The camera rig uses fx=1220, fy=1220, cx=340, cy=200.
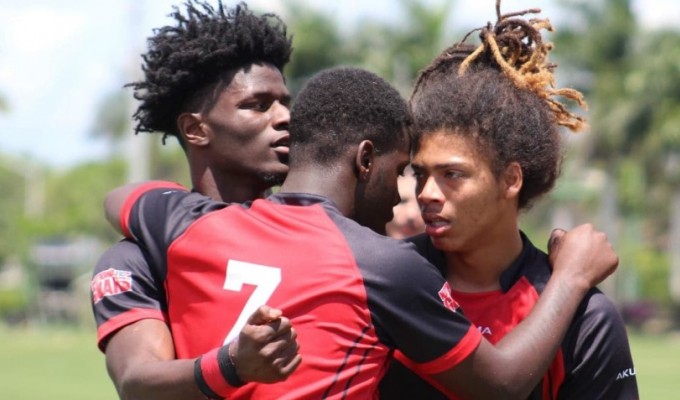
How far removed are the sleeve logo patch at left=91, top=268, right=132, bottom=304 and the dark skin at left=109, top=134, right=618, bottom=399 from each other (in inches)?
28.5

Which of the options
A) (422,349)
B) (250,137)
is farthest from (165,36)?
(422,349)

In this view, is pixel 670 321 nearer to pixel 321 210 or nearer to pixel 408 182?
pixel 408 182

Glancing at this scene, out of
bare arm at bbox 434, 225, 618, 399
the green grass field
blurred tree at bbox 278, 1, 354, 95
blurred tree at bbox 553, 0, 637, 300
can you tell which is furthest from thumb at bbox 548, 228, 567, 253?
blurred tree at bbox 553, 0, 637, 300

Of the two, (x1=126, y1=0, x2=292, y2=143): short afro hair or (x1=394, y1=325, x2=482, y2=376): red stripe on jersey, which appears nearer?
(x1=394, y1=325, x2=482, y2=376): red stripe on jersey

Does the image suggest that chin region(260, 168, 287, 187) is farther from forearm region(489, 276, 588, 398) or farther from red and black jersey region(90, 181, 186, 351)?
forearm region(489, 276, 588, 398)

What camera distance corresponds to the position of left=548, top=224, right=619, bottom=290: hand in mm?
4539

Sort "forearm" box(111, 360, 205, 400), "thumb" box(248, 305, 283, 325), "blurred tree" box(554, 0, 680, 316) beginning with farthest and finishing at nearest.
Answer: "blurred tree" box(554, 0, 680, 316), "forearm" box(111, 360, 205, 400), "thumb" box(248, 305, 283, 325)

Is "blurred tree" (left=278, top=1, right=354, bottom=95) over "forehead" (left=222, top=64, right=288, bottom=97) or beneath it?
over

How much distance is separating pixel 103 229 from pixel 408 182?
58247 millimetres

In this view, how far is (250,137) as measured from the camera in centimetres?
494

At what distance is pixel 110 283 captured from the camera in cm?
467

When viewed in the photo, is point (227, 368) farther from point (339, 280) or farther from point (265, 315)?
point (339, 280)

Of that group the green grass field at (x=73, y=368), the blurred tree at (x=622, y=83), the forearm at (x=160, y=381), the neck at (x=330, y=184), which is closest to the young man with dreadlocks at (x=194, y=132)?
the forearm at (x=160, y=381)

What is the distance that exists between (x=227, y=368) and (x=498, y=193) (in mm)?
1357
